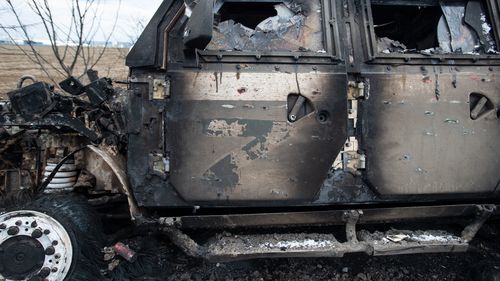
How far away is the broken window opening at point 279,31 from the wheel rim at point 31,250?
1.62 meters

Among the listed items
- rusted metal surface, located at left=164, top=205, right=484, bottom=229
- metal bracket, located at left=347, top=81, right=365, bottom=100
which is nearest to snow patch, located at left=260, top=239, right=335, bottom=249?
rusted metal surface, located at left=164, top=205, right=484, bottom=229

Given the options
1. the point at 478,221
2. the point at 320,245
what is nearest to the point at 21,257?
the point at 320,245

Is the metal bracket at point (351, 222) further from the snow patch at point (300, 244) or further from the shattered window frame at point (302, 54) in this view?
the shattered window frame at point (302, 54)

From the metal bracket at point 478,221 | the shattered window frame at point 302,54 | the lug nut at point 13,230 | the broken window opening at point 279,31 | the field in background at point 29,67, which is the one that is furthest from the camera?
the field in background at point 29,67

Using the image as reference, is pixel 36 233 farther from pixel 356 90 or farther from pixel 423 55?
pixel 423 55

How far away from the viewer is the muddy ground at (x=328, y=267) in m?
3.57

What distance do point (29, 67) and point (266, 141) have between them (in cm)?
1568

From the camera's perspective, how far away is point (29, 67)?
16.3 m

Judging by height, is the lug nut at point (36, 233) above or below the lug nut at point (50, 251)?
above

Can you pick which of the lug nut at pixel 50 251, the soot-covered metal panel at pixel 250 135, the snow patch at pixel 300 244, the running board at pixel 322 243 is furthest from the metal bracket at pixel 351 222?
the lug nut at pixel 50 251

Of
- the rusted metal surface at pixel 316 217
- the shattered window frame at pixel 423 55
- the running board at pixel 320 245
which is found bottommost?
the running board at pixel 320 245

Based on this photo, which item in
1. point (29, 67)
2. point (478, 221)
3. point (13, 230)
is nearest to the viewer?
point (13, 230)

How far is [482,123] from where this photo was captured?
3.25 meters

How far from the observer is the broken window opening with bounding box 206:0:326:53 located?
3125 mm
